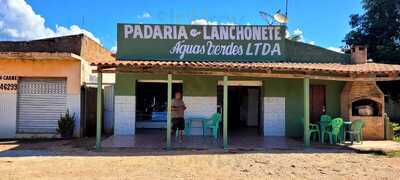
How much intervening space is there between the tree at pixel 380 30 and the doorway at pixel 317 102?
8064 millimetres

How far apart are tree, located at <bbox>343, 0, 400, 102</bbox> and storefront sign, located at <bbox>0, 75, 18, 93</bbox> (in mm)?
17292

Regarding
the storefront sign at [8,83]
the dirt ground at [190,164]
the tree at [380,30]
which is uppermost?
the tree at [380,30]

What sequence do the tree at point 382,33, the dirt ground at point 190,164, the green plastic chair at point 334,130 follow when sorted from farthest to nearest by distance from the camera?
1. the tree at point 382,33
2. the green plastic chair at point 334,130
3. the dirt ground at point 190,164

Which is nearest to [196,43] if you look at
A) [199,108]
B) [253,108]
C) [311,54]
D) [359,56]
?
[199,108]

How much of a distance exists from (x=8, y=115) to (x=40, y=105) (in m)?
1.16

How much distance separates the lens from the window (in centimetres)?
1611

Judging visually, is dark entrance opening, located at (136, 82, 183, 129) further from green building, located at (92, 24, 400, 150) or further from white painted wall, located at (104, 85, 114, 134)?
green building, located at (92, 24, 400, 150)

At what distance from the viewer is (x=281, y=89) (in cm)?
1468

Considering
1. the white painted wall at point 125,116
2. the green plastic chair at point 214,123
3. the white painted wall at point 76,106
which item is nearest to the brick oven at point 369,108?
the green plastic chair at point 214,123

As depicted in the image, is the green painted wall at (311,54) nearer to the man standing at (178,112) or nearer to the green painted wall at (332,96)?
the green painted wall at (332,96)

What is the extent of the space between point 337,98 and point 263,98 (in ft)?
8.89

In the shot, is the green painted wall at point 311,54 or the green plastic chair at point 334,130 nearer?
the green plastic chair at point 334,130

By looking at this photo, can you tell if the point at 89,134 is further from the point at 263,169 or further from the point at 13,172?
the point at 263,169

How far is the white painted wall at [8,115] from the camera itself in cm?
1473
